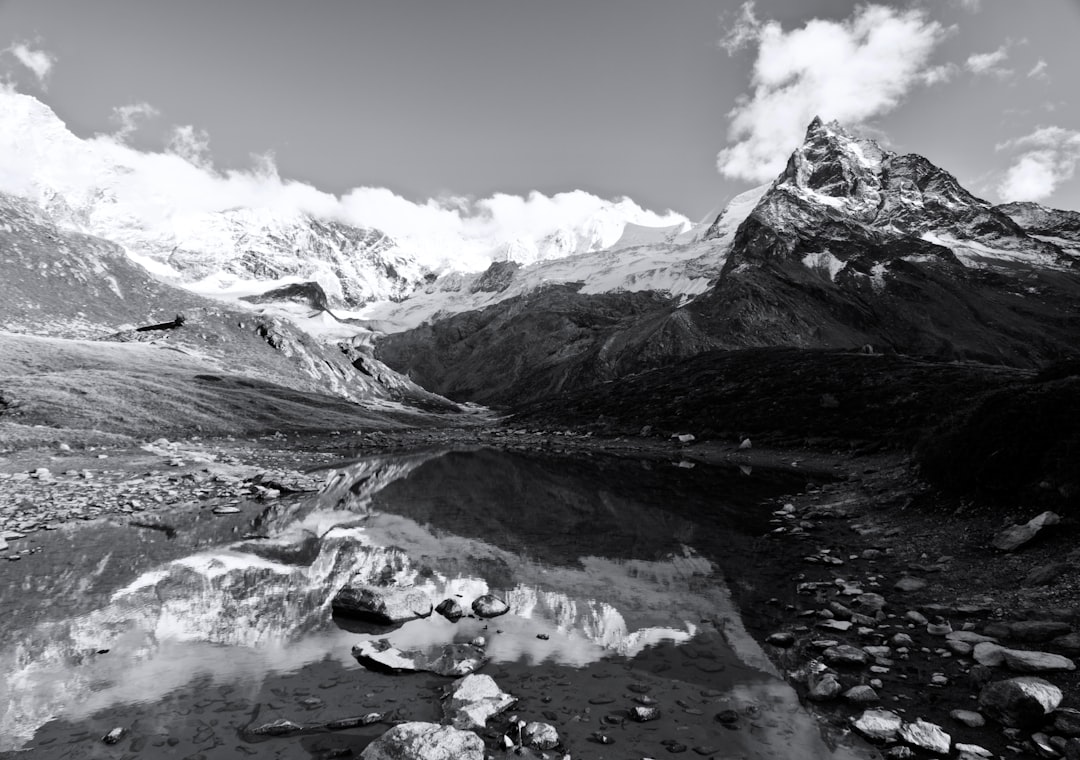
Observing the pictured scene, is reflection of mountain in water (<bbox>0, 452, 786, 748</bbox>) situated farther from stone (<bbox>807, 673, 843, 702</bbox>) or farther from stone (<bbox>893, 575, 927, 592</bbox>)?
stone (<bbox>893, 575, 927, 592</bbox>)

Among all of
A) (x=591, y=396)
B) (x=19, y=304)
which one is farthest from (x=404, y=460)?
(x=19, y=304)

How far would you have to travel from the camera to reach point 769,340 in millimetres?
176500

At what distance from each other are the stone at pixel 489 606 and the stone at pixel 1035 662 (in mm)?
11800

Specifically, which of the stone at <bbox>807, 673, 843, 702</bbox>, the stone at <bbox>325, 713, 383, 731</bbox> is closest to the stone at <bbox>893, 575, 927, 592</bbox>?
the stone at <bbox>807, 673, 843, 702</bbox>

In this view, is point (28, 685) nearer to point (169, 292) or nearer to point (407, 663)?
point (407, 663)

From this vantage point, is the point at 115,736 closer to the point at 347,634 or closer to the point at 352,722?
the point at 352,722

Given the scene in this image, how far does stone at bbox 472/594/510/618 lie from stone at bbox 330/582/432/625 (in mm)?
1419

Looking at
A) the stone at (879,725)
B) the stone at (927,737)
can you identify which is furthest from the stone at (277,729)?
the stone at (927,737)

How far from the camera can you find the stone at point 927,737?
347 inches

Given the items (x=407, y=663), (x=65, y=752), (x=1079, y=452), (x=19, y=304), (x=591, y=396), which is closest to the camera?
(x=65, y=752)

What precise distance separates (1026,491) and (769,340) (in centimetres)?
16826

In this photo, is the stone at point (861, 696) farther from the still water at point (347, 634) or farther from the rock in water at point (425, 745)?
the rock in water at point (425, 745)

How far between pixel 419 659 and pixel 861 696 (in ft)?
30.9

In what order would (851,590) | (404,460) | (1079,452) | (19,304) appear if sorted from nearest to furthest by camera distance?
1. (851,590)
2. (1079,452)
3. (404,460)
4. (19,304)
